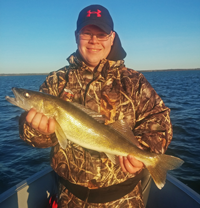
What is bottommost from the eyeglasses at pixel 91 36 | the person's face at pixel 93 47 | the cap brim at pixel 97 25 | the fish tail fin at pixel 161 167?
the fish tail fin at pixel 161 167

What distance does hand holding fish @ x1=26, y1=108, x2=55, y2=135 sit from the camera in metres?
2.99

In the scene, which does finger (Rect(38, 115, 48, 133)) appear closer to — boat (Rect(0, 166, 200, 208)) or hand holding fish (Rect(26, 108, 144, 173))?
hand holding fish (Rect(26, 108, 144, 173))

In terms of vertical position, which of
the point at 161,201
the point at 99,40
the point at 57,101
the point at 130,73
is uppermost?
the point at 99,40

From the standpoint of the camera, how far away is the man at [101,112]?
305cm

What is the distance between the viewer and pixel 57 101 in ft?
10.4

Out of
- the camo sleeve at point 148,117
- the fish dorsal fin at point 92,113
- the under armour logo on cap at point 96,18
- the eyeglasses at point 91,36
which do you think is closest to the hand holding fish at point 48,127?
the camo sleeve at point 148,117

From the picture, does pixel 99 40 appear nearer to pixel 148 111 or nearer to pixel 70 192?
pixel 148 111

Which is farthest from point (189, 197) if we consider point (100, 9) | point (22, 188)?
point (100, 9)

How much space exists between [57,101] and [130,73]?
149 cm

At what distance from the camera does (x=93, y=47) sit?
3.37 m

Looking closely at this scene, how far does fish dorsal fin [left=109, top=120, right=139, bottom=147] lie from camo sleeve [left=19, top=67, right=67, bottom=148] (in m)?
1.18

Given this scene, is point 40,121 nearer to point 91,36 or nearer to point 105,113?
point 105,113

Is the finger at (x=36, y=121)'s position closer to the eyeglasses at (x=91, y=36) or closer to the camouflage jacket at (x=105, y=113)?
the camouflage jacket at (x=105, y=113)

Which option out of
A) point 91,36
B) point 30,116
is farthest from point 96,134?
point 91,36
